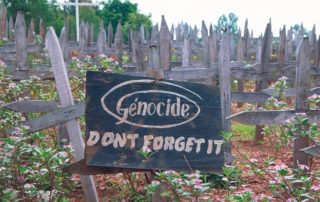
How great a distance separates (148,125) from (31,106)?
1918 mm

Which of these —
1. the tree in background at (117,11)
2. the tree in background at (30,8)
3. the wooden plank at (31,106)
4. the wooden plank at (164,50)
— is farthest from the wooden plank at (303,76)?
the tree in background at (117,11)

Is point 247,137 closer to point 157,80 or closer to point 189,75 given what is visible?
point 189,75

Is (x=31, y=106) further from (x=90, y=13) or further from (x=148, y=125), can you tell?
(x=90, y=13)

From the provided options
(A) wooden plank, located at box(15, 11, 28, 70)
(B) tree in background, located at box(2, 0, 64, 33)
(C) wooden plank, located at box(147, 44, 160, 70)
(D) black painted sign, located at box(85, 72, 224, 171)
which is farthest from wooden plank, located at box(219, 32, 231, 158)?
(B) tree in background, located at box(2, 0, 64, 33)

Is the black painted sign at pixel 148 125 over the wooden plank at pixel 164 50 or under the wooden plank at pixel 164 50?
under

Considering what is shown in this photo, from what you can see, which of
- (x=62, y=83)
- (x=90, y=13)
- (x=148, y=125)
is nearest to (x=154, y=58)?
(x=148, y=125)

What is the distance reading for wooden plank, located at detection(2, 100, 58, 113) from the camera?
432cm

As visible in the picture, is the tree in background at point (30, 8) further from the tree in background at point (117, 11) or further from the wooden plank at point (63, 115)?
the wooden plank at point (63, 115)

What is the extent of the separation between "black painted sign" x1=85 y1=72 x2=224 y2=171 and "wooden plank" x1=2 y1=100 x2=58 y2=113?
1608 mm

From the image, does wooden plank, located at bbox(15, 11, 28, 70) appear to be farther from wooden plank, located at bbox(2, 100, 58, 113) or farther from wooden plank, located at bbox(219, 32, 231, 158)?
wooden plank, located at bbox(219, 32, 231, 158)

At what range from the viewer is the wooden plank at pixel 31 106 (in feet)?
14.2

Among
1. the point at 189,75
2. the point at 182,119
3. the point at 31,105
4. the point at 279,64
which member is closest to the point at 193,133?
the point at 182,119

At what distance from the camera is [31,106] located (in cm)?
451

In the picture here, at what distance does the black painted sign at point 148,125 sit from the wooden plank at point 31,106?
1608 mm
